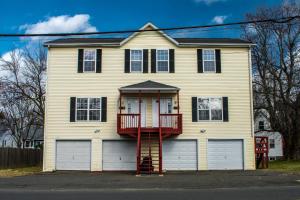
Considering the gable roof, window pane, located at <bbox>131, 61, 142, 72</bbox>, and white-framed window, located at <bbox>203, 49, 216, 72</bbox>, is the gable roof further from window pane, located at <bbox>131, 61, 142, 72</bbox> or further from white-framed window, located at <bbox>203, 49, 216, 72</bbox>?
window pane, located at <bbox>131, 61, 142, 72</bbox>

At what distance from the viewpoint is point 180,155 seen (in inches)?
1105

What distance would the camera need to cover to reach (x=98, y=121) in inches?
1104

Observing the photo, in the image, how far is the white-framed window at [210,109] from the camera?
92.6ft

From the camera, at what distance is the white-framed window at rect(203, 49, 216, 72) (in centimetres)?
2869

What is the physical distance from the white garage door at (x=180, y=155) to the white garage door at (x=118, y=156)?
218 centimetres

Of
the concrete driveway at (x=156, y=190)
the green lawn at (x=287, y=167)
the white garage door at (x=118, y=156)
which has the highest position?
the white garage door at (x=118, y=156)

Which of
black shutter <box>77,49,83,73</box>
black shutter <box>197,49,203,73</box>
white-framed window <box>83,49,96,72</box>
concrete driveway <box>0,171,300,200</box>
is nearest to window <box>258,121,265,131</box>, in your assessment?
black shutter <box>197,49,203,73</box>

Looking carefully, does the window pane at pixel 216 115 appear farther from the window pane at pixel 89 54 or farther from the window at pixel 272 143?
the window at pixel 272 143

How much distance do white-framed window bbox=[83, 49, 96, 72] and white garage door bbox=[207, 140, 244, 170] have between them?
926cm

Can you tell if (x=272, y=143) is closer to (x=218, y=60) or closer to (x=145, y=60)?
(x=218, y=60)

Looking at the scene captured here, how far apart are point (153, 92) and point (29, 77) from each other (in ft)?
66.9

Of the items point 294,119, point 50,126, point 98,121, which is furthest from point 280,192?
point 294,119

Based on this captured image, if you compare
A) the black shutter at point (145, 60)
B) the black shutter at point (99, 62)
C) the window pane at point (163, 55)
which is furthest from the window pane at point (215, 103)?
the black shutter at point (99, 62)

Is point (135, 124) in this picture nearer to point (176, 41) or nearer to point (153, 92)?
point (153, 92)
